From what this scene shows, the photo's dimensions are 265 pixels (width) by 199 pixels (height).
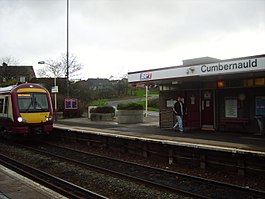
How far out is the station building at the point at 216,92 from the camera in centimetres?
1215

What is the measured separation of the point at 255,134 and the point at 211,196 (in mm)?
7094

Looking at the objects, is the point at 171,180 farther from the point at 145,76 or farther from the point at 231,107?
the point at 145,76

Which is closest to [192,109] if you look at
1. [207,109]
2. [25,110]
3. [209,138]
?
[207,109]

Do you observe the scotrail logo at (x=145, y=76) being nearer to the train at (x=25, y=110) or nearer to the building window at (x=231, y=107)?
the building window at (x=231, y=107)

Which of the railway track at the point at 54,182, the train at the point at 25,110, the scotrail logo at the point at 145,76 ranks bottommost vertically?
the railway track at the point at 54,182

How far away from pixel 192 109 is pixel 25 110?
8.44 m

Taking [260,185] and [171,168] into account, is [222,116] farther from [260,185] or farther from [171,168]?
[260,185]

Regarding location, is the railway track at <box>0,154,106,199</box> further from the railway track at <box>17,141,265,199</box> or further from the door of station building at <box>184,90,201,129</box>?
the door of station building at <box>184,90,201,129</box>

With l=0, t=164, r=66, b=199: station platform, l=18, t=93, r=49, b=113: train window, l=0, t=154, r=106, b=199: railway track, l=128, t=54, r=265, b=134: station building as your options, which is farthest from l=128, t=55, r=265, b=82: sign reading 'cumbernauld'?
l=0, t=164, r=66, b=199: station platform

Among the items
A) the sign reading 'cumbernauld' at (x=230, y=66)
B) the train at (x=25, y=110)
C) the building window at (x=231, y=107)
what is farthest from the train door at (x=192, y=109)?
the train at (x=25, y=110)

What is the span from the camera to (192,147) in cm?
934

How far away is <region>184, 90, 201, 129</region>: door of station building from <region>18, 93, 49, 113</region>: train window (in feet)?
24.0

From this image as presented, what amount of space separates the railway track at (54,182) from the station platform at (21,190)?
52cm

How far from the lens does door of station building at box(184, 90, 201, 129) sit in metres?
15.5
